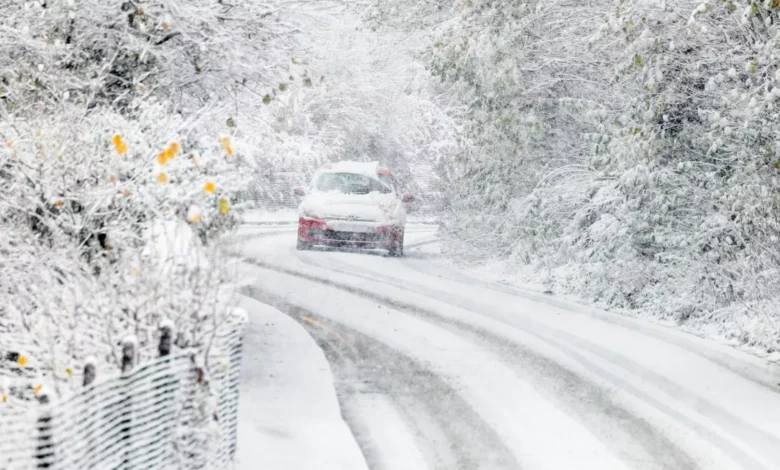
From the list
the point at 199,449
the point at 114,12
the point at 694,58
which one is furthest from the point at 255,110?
the point at 199,449

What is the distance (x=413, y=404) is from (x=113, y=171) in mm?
3558

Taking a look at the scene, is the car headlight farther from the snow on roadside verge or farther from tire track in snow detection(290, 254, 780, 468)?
the snow on roadside verge

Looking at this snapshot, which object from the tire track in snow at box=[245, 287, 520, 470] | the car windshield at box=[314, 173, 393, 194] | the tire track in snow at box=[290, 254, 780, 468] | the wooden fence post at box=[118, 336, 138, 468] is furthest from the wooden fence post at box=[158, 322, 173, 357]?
the car windshield at box=[314, 173, 393, 194]

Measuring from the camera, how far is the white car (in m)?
21.8

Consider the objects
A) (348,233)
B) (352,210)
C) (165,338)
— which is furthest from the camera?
(348,233)

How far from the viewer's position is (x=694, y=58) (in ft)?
45.2

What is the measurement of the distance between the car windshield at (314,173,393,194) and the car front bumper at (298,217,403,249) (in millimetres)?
763

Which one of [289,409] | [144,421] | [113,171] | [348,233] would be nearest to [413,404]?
[289,409]

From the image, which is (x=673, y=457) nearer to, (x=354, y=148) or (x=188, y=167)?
(x=188, y=167)

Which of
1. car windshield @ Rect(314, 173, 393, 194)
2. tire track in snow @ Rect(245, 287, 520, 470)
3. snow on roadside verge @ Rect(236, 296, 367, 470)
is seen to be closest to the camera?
snow on roadside verge @ Rect(236, 296, 367, 470)

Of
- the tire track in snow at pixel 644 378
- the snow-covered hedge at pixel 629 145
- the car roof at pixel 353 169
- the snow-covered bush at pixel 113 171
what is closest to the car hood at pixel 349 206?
the car roof at pixel 353 169

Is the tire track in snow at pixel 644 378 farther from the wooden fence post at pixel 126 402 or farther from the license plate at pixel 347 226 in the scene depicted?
the wooden fence post at pixel 126 402

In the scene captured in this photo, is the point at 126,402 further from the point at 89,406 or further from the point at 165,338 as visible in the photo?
the point at 165,338

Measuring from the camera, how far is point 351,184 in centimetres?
2241
